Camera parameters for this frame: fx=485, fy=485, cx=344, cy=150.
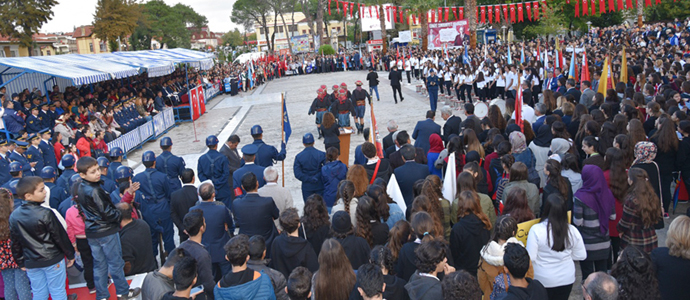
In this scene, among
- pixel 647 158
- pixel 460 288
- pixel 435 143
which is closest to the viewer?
pixel 460 288

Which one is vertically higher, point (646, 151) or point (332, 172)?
point (646, 151)

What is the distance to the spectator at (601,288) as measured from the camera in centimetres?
294

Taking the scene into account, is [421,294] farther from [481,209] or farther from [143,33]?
[143,33]

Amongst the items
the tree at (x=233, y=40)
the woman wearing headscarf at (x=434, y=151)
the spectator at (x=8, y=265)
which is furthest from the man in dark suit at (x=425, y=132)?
the tree at (x=233, y=40)

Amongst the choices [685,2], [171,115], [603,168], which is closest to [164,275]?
[603,168]

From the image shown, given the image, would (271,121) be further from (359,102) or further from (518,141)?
(518,141)

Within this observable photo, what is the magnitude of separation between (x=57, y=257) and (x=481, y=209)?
14.7ft

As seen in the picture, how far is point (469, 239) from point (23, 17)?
36100 mm

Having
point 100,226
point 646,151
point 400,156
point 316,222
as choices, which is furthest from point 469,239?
point 100,226

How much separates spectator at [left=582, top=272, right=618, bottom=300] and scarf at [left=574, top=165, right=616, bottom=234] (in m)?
2.16

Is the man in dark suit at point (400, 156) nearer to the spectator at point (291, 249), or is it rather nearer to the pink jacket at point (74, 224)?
the spectator at point (291, 249)

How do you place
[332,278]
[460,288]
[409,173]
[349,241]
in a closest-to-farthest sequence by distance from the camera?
[460,288] < [332,278] < [349,241] < [409,173]

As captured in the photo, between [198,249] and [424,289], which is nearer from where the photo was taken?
[424,289]

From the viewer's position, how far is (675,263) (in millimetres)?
3564
